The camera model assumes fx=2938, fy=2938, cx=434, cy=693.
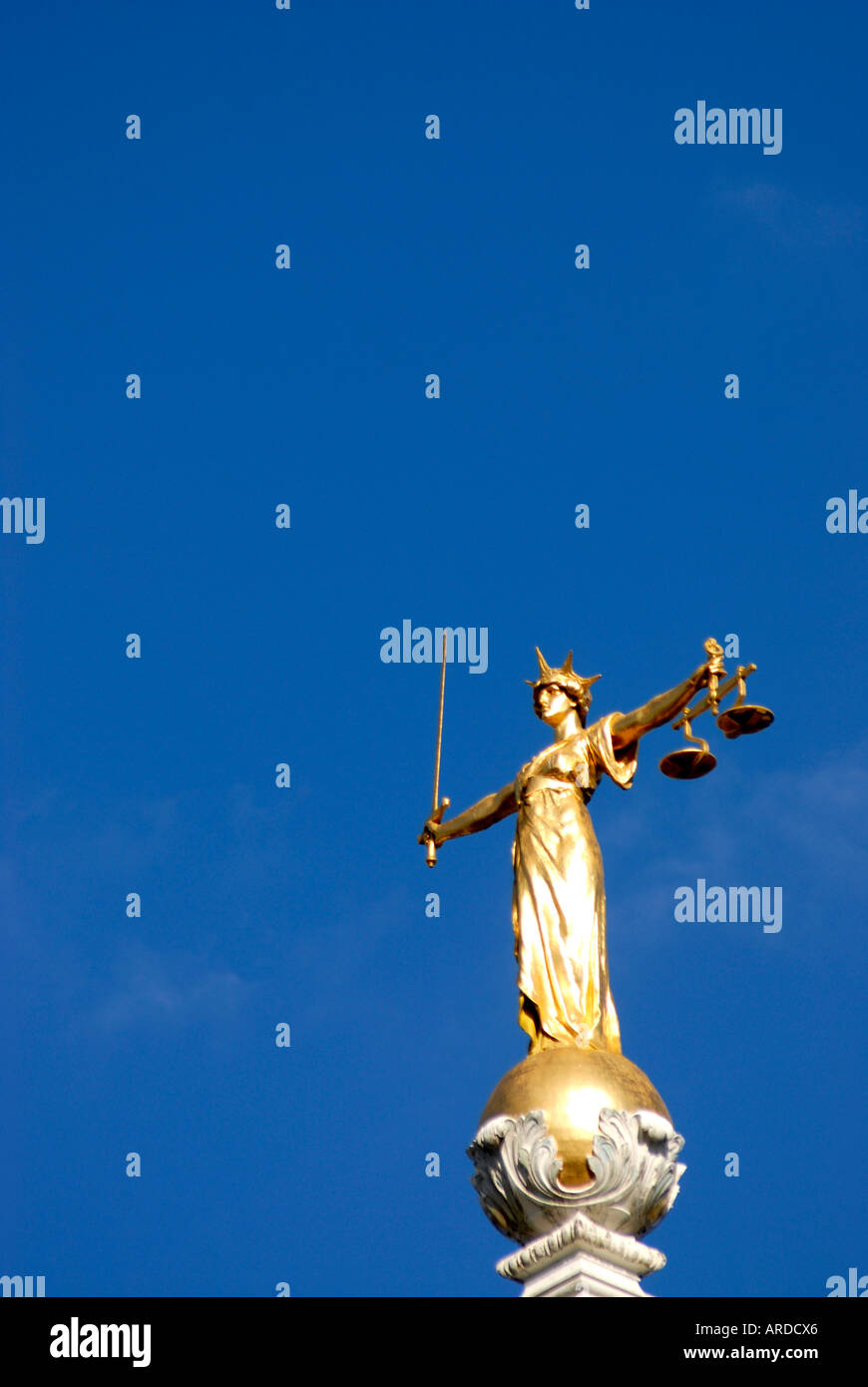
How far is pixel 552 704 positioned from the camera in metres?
29.1

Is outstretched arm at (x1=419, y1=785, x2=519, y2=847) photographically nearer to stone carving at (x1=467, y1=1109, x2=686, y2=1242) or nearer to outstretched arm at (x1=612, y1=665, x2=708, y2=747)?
outstretched arm at (x1=612, y1=665, x2=708, y2=747)

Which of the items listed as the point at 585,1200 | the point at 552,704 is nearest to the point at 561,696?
the point at 552,704

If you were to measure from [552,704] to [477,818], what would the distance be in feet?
4.43

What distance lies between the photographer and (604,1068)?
25.7 m

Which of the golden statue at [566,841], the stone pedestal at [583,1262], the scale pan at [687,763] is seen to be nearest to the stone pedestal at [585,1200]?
the stone pedestal at [583,1262]

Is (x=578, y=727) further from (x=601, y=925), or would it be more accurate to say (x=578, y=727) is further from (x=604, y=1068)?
(x=604, y=1068)

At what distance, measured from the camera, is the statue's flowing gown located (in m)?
26.6

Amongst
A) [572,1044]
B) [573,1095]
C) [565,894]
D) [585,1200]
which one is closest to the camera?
[585,1200]

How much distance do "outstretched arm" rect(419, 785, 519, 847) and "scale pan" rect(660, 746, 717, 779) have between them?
64.0 inches

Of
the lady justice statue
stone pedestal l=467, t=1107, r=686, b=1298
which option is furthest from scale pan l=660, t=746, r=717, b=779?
stone pedestal l=467, t=1107, r=686, b=1298

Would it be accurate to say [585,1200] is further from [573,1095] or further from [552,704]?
[552,704]
